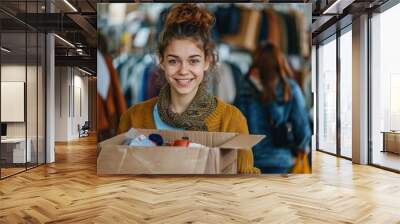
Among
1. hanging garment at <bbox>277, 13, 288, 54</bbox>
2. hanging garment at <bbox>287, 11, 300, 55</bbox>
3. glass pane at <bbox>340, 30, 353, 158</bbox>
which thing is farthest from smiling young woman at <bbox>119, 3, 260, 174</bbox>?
glass pane at <bbox>340, 30, 353, 158</bbox>

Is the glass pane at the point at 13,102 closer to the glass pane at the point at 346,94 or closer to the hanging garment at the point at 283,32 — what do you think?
the hanging garment at the point at 283,32

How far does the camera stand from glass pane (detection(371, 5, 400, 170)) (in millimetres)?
7508

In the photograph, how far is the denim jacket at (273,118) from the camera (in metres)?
6.83

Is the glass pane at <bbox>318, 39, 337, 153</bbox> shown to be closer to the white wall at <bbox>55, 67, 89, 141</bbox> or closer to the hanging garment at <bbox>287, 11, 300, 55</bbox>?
the hanging garment at <bbox>287, 11, 300, 55</bbox>

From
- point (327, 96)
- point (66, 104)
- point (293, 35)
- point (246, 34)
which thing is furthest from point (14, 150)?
point (66, 104)

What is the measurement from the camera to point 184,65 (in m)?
6.71

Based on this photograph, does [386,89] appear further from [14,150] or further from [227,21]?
[14,150]

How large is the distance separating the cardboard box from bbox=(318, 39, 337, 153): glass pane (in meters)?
4.76

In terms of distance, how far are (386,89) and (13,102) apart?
6951 millimetres

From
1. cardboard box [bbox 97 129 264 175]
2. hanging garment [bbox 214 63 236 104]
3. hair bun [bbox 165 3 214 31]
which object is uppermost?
hair bun [bbox 165 3 214 31]

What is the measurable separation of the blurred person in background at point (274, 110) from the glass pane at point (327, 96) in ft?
12.6

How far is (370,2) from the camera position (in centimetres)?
743

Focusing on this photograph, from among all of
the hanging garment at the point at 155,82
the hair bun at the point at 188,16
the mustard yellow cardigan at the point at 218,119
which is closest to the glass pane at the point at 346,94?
the mustard yellow cardigan at the point at 218,119

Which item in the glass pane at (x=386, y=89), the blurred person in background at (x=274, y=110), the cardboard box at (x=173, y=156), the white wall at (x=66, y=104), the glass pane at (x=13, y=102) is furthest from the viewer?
the white wall at (x=66, y=104)
